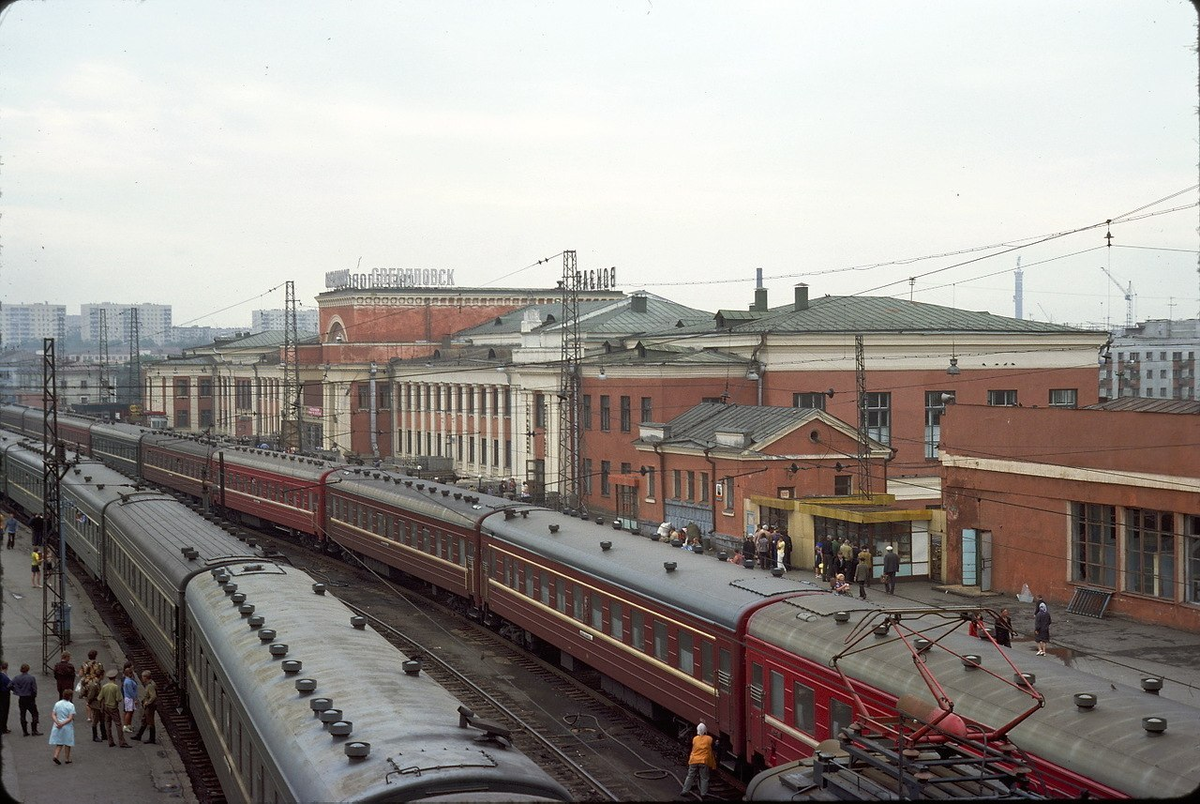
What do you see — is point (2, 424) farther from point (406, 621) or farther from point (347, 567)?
point (406, 621)

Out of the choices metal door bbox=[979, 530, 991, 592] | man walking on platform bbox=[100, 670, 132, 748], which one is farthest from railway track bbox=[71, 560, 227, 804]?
metal door bbox=[979, 530, 991, 592]

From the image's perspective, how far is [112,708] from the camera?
20.5 metres

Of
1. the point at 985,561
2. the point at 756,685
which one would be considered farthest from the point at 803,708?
the point at 985,561

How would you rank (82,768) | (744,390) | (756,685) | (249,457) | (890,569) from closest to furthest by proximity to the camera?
(756,685)
(82,768)
(890,569)
(249,457)
(744,390)

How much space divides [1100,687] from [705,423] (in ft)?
105

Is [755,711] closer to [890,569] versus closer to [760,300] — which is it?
[890,569]

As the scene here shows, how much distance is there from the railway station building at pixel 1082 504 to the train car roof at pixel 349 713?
1856 centimetres

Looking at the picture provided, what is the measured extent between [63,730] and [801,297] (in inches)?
1667

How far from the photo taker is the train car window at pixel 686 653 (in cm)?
1831

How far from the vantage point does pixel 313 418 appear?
81.7 metres

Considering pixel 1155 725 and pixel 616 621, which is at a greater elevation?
pixel 1155 725

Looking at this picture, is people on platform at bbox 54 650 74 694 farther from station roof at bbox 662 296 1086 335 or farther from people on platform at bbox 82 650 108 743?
station roof at bbox 662 296 1086 335

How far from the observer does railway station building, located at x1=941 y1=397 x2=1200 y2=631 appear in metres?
26.7

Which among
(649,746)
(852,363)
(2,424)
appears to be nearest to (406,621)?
(649,746)
